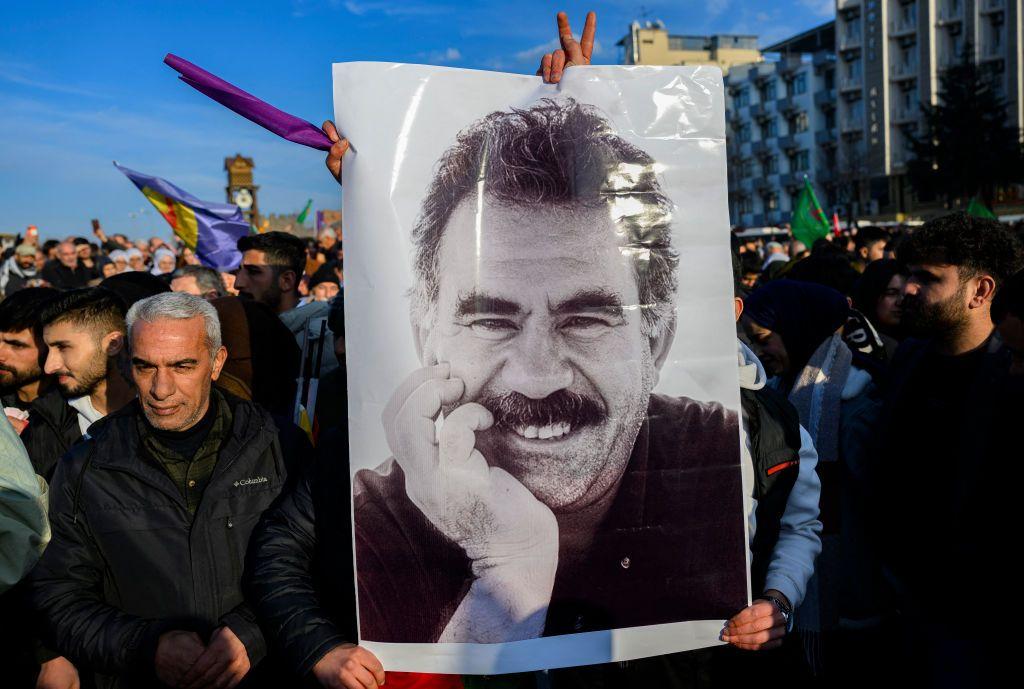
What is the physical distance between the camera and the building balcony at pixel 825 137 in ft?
216

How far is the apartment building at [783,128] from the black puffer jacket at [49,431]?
6335 centimetres

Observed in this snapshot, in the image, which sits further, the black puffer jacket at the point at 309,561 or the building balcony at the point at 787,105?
the building balcony at the point at 787,105

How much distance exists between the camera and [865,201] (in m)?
59.7

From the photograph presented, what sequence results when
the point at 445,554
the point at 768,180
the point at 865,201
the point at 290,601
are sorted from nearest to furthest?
the point at 445,554 < the point at 290,601 < the point at 865,201 < the point at 768,180

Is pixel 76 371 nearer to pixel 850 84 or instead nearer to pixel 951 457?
pixel 951 457

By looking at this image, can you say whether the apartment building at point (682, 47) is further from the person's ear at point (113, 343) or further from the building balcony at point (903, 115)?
the person's ear at point (113, 343)

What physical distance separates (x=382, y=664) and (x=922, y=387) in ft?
6.10

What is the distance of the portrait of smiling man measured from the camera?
6.43 ft

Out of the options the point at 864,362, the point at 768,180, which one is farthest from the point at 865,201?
the point at 864,362

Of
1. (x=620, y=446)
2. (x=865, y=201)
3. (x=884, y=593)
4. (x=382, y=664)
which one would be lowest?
(x=884, y=593)

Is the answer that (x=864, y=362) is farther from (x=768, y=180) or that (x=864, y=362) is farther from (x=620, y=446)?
(x=768, y=180)

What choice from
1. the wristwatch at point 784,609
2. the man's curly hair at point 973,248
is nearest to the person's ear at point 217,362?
the wristwatch at point 784,609

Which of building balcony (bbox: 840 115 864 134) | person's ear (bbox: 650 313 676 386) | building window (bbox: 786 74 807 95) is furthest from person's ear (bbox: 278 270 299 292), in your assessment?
building window (bbox: 786 74 807 95)

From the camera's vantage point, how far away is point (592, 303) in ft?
6.62
